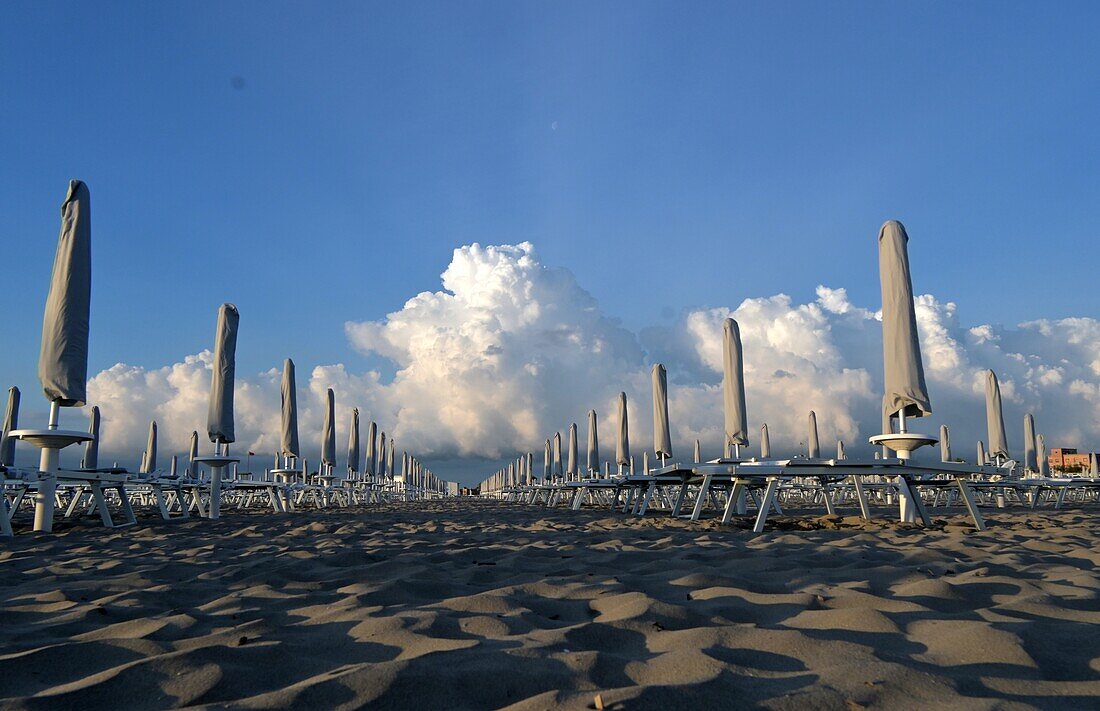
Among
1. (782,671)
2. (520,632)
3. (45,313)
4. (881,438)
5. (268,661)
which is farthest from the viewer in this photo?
Answer: (45,313)

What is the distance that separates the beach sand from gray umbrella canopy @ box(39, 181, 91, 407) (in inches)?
110

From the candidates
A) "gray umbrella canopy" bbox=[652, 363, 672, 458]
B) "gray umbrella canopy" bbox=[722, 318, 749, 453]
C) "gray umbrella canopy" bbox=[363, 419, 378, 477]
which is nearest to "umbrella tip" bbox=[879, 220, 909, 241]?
"gray umbrella canopy" bbox=[722, 318, 749, 453]

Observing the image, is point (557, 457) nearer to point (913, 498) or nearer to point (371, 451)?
point (371, 451)

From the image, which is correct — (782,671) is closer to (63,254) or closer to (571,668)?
(571,668)

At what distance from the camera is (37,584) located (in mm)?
3326

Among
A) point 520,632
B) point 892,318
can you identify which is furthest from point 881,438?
point 520,632

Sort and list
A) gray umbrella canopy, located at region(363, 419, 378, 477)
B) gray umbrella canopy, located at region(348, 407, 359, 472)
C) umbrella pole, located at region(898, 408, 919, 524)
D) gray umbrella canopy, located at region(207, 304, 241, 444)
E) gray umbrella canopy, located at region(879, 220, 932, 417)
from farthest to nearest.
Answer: gray umbrella canopy, located at region(363, 419, 378, 477), gray umbrella canopy, located at region(348, 407, 359, 472), gray umbrella canopy, located at region(207, 304, 241, 444), gray umbrella canopy, located at region(879, 220, 932, 417), umbrella pole, located at region(898, 408, 919, 524)

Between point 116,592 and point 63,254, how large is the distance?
4.93 meters

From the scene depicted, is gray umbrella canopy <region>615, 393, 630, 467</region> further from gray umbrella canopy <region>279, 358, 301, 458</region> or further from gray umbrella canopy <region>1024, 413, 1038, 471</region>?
gray umbrella canopy <region>1024, 413, 1038, 471</region>

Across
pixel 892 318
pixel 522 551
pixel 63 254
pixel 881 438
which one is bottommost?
pixel 522 551

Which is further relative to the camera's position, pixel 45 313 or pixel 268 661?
pixel 45 313

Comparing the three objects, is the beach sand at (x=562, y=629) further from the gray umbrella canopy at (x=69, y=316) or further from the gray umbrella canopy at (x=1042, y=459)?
the gray umbrella canopy at (x=1042, y=459)

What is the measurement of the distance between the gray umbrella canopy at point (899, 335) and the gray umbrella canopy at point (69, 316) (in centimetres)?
763

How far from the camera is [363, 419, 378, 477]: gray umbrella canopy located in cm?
2495
